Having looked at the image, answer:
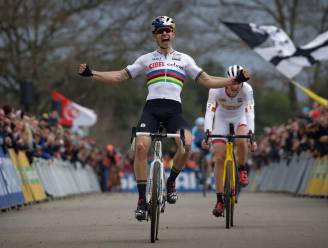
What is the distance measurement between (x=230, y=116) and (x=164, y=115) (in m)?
3.27

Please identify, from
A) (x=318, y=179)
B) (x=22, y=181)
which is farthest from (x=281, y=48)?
(x=22, y=181)

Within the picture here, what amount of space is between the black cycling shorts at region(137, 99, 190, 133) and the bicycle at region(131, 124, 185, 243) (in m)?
0.15

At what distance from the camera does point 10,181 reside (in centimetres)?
2069

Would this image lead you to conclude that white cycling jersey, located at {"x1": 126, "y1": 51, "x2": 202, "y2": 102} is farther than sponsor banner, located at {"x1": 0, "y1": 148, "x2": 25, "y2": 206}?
No

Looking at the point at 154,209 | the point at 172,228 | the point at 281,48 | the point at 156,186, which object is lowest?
the point at 172,228

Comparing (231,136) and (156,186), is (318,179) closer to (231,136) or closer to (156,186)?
(231,136)

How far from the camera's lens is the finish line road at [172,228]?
11898 mm

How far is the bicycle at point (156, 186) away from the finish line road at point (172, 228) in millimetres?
235

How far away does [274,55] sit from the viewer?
29.7 m

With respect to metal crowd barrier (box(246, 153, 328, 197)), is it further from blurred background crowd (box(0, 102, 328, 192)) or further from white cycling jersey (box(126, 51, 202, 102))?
white cycling jersey (box(126, 51, 202, 102))

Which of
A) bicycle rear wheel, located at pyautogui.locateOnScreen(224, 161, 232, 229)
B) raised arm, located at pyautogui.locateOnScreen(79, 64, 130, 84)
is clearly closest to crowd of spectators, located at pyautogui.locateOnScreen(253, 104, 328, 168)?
bicycle rear wheel, located at pyautogui.locateOnScreen(224, 161, 232, 229)

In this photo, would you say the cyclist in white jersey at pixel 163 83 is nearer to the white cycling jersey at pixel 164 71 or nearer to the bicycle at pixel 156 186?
the white cycling jersey at pixel 164 71

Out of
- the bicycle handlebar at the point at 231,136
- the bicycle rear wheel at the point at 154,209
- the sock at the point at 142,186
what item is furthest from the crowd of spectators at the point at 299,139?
the bicycle rear wheel at the point at 154,209

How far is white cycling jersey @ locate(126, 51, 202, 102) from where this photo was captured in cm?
1327
